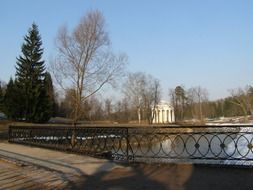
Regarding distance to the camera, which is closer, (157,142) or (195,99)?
(157,142)

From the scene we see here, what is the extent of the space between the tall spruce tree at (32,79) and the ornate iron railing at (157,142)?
30264 mm

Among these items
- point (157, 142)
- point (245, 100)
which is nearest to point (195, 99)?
point (245, 100)

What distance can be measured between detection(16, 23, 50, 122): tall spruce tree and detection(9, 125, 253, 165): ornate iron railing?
99.3ft

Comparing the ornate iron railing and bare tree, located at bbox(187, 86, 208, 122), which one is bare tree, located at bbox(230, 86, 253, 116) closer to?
bare tree, located at bbox(187, 86, 208, 122)

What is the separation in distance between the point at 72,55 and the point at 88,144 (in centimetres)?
1207

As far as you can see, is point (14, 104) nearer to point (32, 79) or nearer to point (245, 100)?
point (32, 79)

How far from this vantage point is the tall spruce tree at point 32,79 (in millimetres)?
49500

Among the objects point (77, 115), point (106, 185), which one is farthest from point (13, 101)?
point (106, 185)

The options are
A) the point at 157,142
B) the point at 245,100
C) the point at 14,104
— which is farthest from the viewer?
the point at 245,100

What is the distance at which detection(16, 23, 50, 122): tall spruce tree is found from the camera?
162 feet

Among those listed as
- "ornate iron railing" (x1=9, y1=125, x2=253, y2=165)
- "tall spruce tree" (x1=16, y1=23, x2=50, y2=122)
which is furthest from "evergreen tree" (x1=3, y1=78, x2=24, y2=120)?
"ornate iron railing" (x1=9, y1=125, x2=253, y2=165)

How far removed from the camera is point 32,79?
50750 mm

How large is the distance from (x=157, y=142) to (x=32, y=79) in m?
39.2

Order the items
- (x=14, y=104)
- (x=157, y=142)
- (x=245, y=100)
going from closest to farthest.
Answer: (x=157, y=142) < (x=14, y=104) < (x=245, y=100)
